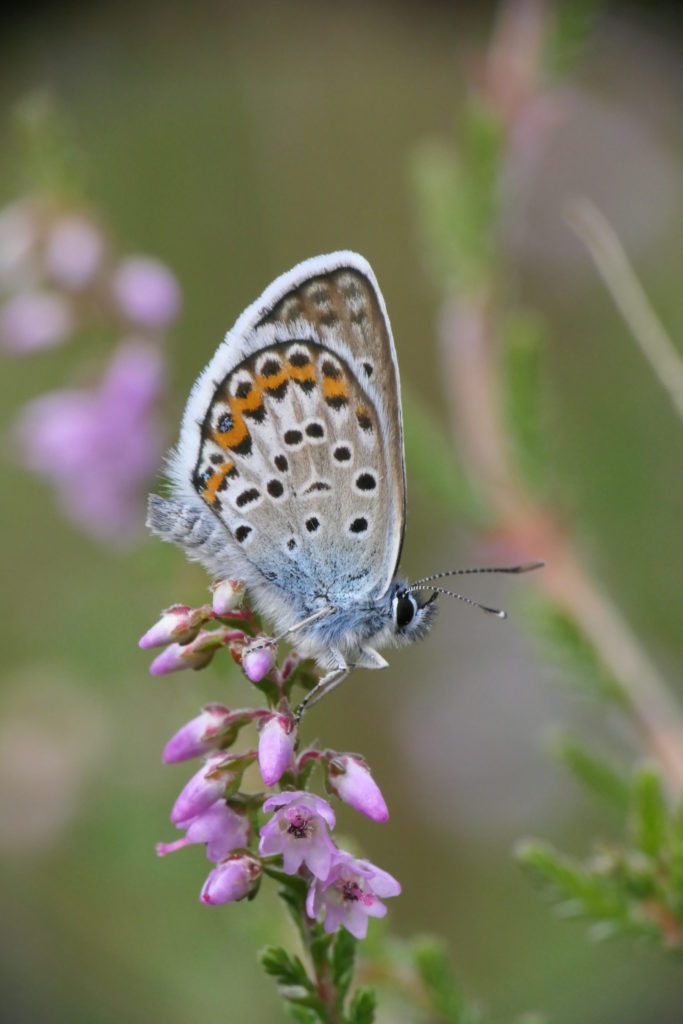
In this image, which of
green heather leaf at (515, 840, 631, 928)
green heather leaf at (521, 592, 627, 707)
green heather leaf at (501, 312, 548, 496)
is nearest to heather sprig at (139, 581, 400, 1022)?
green heather leaf at (515, 840, 631, 928)

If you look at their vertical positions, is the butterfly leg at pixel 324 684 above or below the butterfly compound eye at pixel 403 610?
below

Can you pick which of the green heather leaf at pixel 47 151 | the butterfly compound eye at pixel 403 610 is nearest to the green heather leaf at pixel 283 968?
the butterfly compound eye at pixel 403 610

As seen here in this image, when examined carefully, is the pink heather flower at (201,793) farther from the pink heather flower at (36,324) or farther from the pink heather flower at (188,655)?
the pink heather flower at (36,324)

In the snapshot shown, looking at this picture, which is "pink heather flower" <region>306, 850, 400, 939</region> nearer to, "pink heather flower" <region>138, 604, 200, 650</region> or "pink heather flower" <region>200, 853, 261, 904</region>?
"pink heather flower" <region>200, 853, 261, 904</region>

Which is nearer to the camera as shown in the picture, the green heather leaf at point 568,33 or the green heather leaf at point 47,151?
the green heather leaf at point 47,151

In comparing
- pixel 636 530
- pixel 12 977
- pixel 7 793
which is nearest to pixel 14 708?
pixel 7 793
